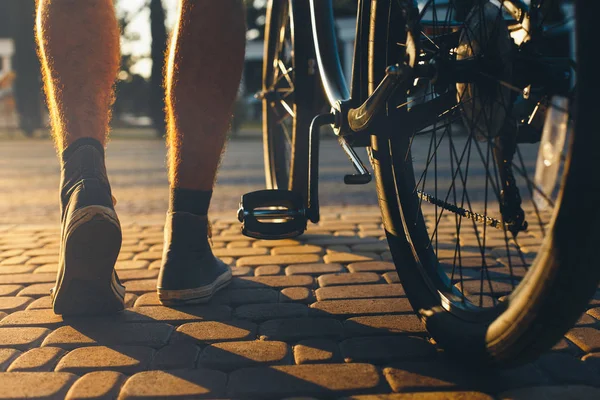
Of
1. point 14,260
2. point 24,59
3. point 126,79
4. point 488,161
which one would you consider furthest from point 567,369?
point 126,79

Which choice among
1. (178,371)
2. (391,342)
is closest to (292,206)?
(391,342)

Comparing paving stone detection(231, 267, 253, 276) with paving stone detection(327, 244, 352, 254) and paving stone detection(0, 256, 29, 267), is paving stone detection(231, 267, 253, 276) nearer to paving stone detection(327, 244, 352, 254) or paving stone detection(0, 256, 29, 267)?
paving stone detection(327, 244, 352, 254)

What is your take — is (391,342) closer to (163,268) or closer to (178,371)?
(178,371)

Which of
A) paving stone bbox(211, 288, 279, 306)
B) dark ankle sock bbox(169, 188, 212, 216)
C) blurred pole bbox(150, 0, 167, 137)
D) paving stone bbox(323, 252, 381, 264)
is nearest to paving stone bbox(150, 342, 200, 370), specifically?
paving stone bbox(211, 288, 279, 306)

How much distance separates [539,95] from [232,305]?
101 centimetres

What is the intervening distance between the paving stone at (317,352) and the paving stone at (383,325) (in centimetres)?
9

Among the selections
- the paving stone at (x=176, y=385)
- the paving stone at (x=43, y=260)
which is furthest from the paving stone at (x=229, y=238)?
the paving stone at (x=176, y=385)

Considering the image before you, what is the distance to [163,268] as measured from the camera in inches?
80.8

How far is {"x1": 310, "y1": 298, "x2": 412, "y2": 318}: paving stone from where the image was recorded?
1931 millimetres

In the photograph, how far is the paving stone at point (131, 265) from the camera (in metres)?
2.55

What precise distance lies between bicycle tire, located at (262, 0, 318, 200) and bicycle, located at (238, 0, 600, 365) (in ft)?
1.04

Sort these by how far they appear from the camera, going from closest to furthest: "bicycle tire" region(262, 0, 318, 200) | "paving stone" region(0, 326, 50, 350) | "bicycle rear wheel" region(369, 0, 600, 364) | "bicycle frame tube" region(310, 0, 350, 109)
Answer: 1. "bicycle rear wheel" region(369, 0, 600, 364)
2. "paving stone" region(0, 326, 50, 350)
3. "bicycle frame tube" region(310, 0, 350, 109)
4. "bicycle tire" region(262, 0, 318, 200)

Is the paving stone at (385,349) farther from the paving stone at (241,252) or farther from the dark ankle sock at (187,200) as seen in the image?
the paving stone at (241,252)

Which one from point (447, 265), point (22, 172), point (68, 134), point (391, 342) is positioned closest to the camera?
point (391, 342)
